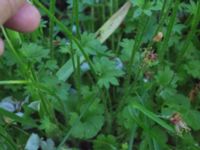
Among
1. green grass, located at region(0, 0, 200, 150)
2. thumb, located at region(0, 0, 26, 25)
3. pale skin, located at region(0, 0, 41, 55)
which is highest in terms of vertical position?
thumb, located at region(0, 0, 26, 25)

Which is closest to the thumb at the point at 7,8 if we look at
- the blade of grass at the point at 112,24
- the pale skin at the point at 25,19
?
the pale skin at the point at 25,19

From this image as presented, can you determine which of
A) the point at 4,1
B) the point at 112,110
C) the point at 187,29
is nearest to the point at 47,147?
the point at 112,110

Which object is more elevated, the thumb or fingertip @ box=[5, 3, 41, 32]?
the thumb

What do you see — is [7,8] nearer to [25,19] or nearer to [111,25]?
[25,19]

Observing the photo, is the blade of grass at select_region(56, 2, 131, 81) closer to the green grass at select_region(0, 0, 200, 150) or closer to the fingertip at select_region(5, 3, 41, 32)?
A: the green grass at select_region(0, 0, 200, 150)

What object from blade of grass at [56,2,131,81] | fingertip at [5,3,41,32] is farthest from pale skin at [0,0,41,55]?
blade of grass at [56,2,131,81]

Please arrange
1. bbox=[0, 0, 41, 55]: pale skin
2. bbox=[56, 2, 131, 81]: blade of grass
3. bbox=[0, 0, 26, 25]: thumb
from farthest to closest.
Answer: bbox=[56, 2, 131, 81]: blade of grass
bbox=[0, 0, 41, 55]: pale skin
bbox=[0, 0, 26, 25]: thumb

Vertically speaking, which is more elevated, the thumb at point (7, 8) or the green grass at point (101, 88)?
the thumb at point (7, 8)

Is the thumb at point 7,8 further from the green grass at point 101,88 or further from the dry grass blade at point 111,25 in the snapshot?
the dry grass blade at point 111,25
